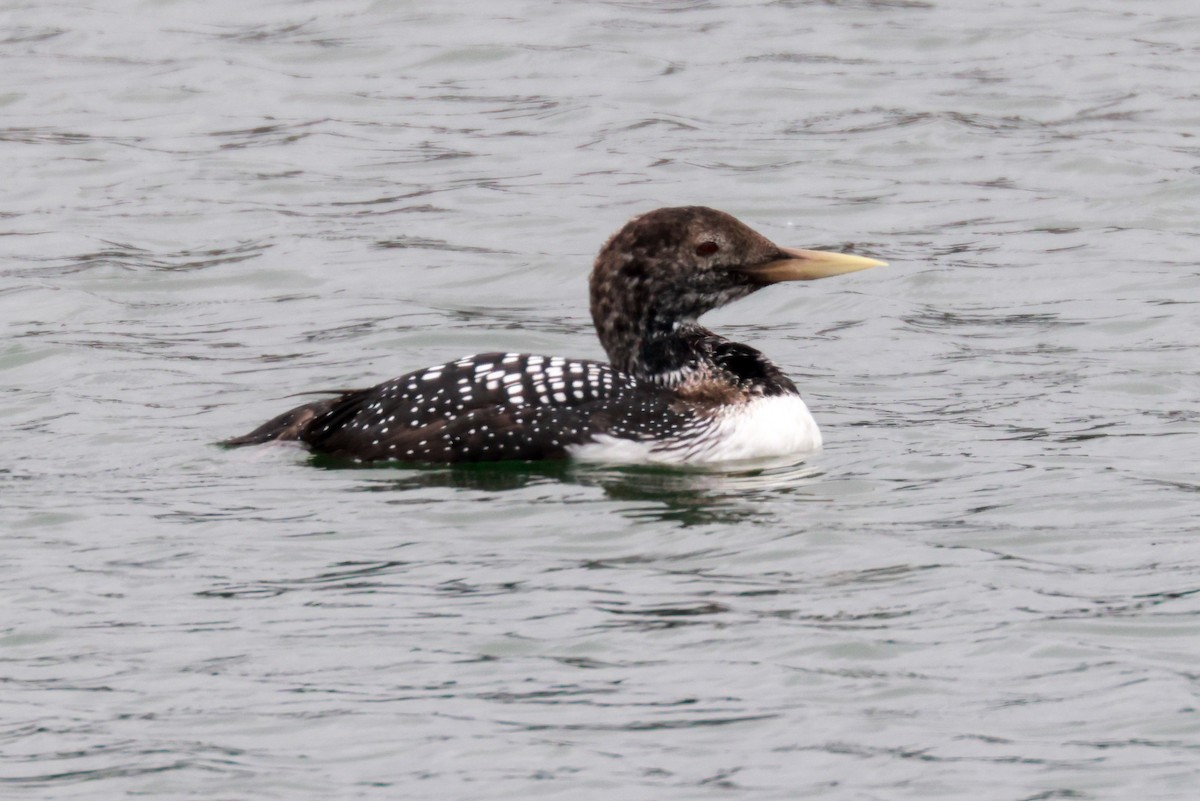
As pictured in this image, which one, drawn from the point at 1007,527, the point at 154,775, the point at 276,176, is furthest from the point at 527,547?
the point at 276,176

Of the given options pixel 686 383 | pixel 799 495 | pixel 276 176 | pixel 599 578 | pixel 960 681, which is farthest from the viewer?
pixel 276 176

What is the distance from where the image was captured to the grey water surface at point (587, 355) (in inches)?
209

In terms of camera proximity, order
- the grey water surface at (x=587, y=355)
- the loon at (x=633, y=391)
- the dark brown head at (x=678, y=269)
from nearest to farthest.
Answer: the grey water surface at (x=587, y=355), the loon at (x=633, y=391), the dark brown head at (x=678, y=269)

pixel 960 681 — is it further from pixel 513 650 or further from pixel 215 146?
pixel 215 146

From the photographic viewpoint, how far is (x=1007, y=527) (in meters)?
6.91

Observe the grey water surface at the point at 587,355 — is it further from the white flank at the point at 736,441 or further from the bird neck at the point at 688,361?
the bird neck at the point at 688,361

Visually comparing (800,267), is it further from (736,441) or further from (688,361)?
(736,441)

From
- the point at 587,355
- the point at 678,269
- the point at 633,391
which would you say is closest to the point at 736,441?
the point at 633,391

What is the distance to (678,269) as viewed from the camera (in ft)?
25.9

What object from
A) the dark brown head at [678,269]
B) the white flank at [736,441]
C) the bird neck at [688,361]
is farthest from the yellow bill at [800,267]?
the white flank at [736,441]

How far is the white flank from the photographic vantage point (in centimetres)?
765

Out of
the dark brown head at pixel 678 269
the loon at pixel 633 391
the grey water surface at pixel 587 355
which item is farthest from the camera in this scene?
the dark brown head at pixel 678 269

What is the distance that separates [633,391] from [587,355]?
5.87 ft

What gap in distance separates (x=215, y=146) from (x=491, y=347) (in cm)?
384
